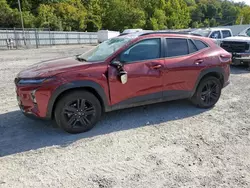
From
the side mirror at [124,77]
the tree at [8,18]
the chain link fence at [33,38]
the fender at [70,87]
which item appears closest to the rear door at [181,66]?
the side mirror at [124,77]

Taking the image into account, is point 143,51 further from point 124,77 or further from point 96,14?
point 96,14

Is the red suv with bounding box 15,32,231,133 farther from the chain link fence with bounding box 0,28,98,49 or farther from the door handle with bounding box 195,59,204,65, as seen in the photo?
the chain link fence with bounding box 0,28,98,49

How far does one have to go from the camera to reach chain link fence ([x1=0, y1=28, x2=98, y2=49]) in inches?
931

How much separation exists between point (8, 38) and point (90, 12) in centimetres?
2940

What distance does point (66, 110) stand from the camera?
3.61 meters

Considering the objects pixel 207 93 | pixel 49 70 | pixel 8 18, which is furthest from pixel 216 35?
pixel 8 18

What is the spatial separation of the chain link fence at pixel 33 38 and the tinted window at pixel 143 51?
919 inches

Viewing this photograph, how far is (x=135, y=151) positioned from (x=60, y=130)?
149cm

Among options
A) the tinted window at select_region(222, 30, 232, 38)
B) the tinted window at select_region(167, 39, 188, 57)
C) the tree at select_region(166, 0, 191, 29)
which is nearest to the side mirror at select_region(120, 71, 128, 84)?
the tinted window at select_region(167, 39, 188, 57)

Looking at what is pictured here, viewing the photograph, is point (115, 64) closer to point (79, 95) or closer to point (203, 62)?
point (79, 95)

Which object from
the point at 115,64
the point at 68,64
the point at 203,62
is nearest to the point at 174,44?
the point at 203,62

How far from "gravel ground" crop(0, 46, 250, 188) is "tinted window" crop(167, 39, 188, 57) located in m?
1.28

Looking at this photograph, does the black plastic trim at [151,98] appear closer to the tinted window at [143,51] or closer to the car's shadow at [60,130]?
the car's shadow at [60,130]

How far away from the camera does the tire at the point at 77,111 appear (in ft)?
11.7
